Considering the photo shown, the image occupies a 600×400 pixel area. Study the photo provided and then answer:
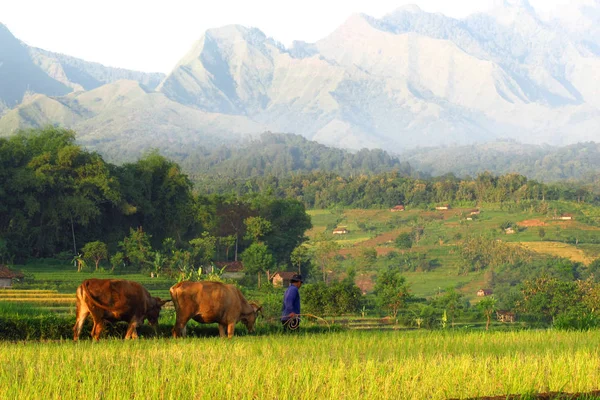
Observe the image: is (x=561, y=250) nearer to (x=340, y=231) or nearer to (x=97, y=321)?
(x=340, y=231)

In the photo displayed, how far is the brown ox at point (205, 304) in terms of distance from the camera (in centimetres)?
1688

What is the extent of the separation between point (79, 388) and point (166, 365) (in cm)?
196

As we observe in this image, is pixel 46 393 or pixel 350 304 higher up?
pixel 46 393

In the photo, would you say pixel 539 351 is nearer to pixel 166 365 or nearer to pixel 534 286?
pixel 166 365

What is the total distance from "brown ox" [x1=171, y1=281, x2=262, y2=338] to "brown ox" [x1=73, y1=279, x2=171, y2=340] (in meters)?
0.78

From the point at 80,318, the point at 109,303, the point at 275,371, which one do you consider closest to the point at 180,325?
the point at 109,303

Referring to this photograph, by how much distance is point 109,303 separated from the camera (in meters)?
16.0

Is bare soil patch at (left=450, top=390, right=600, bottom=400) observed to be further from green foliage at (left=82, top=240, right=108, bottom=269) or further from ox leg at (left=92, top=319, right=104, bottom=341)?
green foliage at (left=82, top=240, right=108, bottom=269)

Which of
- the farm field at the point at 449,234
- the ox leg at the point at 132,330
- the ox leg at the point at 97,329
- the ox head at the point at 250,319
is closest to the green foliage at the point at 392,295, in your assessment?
the farm field at the point at 449,234

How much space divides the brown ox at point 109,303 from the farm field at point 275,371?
881 millimetres

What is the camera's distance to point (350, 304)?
68.4 meters

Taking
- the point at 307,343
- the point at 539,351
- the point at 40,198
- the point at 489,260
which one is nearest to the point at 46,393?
the point at 307,343

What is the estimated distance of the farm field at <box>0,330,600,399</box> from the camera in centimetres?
977

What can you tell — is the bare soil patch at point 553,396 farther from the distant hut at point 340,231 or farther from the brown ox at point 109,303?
the distant hut at point 340,231
